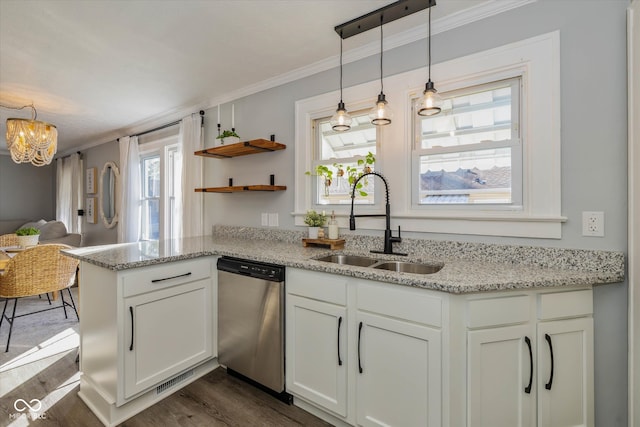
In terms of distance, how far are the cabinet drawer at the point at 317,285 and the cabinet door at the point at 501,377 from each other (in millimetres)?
618

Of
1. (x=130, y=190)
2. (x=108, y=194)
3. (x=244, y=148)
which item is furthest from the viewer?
(x=108, y=194)

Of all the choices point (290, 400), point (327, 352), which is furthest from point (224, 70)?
point (290, 400)

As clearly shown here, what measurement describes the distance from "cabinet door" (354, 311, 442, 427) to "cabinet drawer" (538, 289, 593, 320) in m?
0.49

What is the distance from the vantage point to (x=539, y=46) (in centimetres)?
157

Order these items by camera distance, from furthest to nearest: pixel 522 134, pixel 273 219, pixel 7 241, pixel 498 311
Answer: pixel 7 241 < pixel 273 219 < pixel 522 134 < pixel 498 311

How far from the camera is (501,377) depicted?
1.29 meters

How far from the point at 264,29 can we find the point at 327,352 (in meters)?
2.04

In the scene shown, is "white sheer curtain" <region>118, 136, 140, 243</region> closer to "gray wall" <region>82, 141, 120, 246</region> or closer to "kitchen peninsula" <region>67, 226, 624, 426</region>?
"gray wall" <region>82, 141, 120, 246</region>

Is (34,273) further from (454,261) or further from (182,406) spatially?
(454,261)

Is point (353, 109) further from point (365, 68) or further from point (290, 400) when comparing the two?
point (290, 400)

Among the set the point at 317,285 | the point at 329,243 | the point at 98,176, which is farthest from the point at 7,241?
the point at 317,285

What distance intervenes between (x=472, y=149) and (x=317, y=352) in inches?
59.2

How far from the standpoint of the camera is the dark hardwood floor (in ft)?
5.49

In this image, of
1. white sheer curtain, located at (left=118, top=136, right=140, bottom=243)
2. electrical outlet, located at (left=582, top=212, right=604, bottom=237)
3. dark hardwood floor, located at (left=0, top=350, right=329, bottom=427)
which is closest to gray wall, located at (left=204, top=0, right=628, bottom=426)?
electrical outlet, located at (left=582, top=212, right=604, bottom=237)
